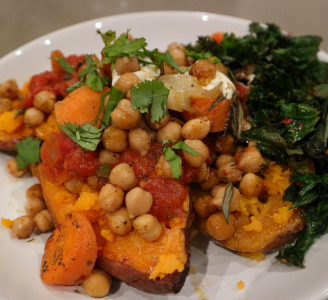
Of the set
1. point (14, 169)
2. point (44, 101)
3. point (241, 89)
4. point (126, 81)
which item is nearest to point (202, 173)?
point (126, 81)

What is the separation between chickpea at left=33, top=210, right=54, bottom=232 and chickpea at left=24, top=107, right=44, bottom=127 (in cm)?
96

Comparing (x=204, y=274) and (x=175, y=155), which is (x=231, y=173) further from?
(x=204, y=274)

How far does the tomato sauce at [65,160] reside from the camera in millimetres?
2566

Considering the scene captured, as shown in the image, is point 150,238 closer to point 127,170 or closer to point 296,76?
point 127,170

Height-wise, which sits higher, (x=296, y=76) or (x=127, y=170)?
Result: (x=296, y=76)

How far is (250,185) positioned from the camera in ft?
8.71

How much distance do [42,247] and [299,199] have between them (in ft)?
7.95

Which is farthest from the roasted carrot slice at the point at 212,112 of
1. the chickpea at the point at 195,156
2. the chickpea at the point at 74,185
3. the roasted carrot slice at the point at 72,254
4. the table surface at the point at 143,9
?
the table surface at the point at 143,9

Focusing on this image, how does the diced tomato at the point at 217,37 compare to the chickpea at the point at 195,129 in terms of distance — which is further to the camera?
the diced tomato at the point at 217,37

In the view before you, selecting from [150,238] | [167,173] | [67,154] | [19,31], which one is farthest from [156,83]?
[19,31]

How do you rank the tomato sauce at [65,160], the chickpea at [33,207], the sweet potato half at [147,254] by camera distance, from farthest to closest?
the chickpea at [33,207] → the tomato sauce at [65,160] → the sweet potato half at [147,254]

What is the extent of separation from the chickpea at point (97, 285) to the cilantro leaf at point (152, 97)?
53.6 inches

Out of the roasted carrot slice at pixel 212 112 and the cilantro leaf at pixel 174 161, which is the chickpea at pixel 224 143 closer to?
the roasted carrot slice at pixel 212 112

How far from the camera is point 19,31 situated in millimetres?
6242
